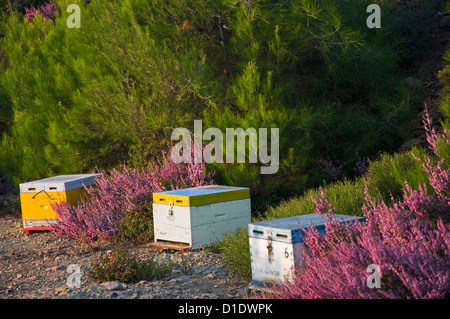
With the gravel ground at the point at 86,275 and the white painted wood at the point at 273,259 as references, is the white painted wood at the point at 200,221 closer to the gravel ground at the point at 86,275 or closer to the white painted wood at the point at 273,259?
the gravel ground at the point at 86,275

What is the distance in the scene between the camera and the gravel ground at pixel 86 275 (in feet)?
16.0

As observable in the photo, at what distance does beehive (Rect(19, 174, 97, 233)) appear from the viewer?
8422 mm

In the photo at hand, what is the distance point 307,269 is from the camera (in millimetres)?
4043

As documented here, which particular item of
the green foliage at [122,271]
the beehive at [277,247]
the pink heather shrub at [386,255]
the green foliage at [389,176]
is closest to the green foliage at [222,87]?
the green foliage at [389,176]

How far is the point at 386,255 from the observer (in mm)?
3635

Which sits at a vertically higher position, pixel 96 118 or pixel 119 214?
pixel 96 118

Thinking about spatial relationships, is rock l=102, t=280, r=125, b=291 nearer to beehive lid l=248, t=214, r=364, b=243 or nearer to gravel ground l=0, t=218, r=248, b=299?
gravel ground l=0, t=218, r=248, b=299

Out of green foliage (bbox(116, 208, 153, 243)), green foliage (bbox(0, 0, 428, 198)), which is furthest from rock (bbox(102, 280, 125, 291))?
green foliage (bbox(0, 0, 428, 198))

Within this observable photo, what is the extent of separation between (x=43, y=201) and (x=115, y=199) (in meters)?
1.24

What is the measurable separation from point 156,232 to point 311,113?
3513 mm
